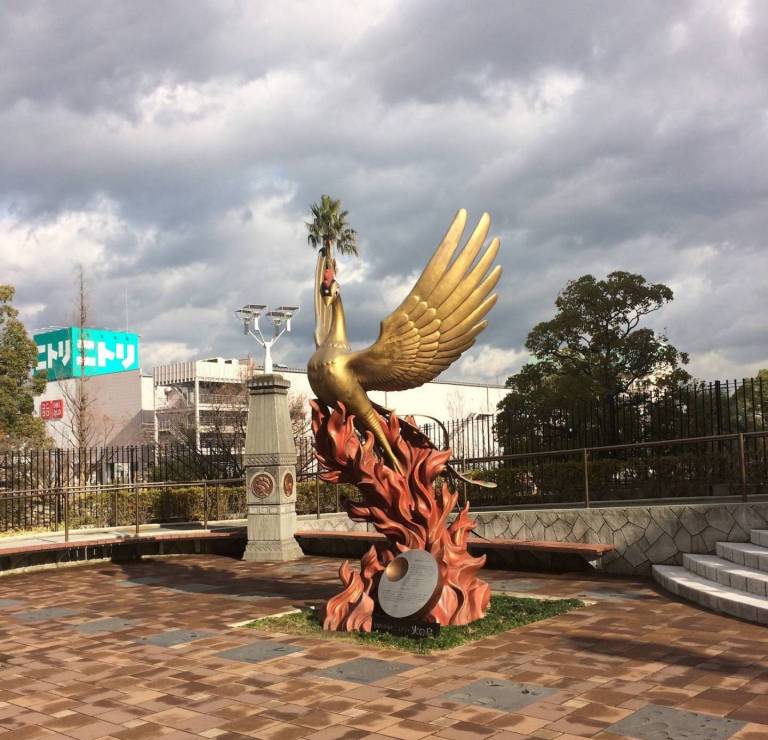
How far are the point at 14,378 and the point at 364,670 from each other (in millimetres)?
20792

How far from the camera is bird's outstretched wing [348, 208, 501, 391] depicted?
22.8 feet

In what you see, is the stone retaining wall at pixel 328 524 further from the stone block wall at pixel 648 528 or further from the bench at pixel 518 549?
the stone block wall at pixel 648 528

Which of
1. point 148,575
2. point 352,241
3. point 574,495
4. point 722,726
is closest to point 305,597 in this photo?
point 148,575

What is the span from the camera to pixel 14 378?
2333 cm

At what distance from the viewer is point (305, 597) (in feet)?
30.8

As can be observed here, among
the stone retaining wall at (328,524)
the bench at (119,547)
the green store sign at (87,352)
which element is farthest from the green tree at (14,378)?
the green store sign at (87,352)

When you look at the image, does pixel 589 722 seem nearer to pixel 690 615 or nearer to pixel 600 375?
pixel 690 615

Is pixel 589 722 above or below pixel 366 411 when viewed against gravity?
below

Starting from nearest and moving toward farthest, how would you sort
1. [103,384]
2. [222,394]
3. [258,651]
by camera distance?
[258,651], [222,394], [103,384]

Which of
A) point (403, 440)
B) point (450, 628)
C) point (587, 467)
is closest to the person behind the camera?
point (450, 628)

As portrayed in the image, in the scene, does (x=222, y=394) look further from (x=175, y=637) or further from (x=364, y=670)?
(x=364, y=670)

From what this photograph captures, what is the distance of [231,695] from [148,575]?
7.46m

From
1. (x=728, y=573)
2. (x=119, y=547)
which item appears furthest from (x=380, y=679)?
(x=119, y=547)

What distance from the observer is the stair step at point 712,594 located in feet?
22.2
